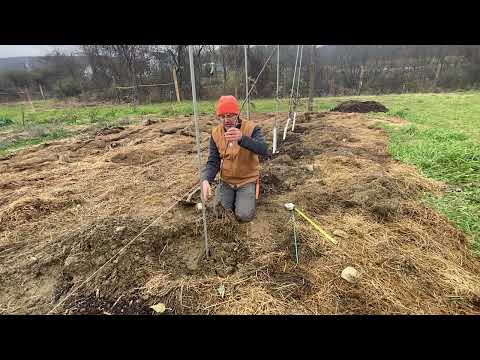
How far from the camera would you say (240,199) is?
10.2ft

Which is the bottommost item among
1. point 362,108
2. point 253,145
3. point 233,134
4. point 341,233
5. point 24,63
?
point 362,108

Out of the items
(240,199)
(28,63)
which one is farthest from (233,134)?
(28,63)

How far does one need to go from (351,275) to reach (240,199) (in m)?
1.38

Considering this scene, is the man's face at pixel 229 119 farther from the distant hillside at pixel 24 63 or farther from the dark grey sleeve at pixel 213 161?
the distant hillside at pixel 24 63

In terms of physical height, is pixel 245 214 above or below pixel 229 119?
below

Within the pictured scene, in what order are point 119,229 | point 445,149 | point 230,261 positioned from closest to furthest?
point 230,261 < point 119,229 < point 445,149

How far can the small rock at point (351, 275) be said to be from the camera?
210cm

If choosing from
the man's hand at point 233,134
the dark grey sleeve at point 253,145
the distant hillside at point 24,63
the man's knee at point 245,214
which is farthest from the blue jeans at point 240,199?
the distant hillside at point 24,63

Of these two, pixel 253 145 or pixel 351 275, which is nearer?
pixel 351 275

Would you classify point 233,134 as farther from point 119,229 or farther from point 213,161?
point 119,229

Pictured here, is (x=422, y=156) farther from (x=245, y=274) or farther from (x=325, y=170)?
(x=245, y=274)

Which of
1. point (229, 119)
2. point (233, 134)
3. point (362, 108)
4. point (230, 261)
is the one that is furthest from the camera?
point (362, 108)

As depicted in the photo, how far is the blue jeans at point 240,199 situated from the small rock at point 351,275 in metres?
1.10

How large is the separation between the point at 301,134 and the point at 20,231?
5751mm
